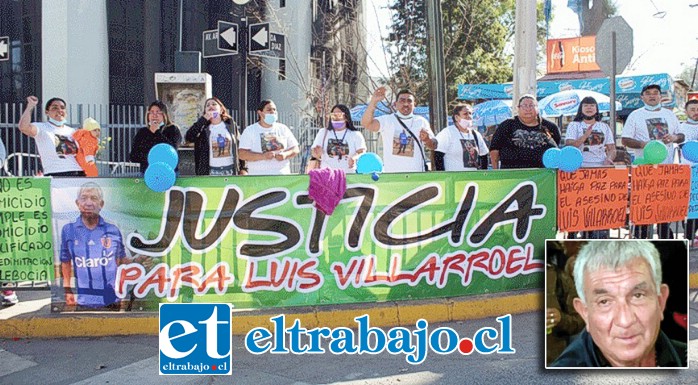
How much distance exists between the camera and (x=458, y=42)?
93.4 ft

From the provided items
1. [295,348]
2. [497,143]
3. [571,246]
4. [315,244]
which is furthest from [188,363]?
[497,143]

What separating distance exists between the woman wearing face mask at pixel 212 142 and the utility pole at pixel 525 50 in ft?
14.4

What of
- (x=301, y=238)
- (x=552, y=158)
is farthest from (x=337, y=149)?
(x=552, y=158)

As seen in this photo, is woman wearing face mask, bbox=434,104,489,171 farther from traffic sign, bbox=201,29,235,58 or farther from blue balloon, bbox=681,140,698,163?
traffic sign, bbox=201,29,235,58

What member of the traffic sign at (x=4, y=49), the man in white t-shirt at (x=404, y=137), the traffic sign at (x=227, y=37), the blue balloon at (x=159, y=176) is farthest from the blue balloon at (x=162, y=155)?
the traffic sign at (x=4, y=49)

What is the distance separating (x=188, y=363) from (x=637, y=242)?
309 centimetres

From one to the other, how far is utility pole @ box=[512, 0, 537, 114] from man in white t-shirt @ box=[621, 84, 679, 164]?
6.12ft

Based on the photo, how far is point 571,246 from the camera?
130 inches

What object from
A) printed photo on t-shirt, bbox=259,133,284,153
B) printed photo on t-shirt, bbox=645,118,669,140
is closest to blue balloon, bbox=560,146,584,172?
printed photo on t-shirt, bbox=645,118,669,140

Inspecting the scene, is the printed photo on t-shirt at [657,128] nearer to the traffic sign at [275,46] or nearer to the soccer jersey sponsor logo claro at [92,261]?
the traffic sign at [275,46]

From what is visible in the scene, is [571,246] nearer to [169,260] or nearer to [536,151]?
[169,260]

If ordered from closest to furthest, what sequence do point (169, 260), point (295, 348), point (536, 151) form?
point (295, 348), point (169, 260), point (536, 151)

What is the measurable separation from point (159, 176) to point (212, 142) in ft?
6.96

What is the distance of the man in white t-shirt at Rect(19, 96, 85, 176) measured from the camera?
754cm
